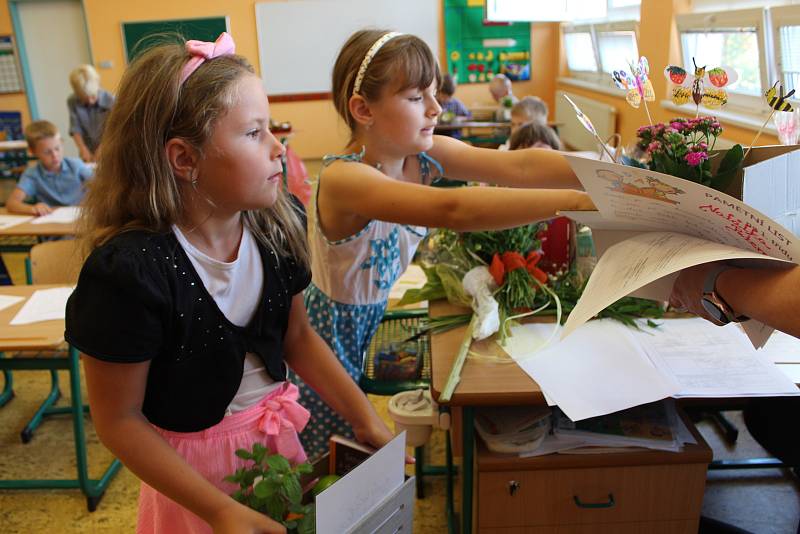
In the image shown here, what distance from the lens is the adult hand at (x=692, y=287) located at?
984mm

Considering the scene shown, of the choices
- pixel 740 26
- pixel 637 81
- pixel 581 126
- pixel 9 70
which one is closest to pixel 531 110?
pixel 740 26

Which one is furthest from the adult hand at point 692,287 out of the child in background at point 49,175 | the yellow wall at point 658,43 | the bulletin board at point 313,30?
the bulletin board at point 313,30

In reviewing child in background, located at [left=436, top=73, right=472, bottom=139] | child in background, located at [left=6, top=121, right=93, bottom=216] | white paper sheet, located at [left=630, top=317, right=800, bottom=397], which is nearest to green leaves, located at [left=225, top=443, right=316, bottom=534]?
white paper sheet, located at [left=630, top=317, right=800, bottom=397]

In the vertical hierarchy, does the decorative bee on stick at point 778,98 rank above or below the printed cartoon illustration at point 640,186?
above

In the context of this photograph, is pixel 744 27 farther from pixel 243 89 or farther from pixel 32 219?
pixel 32 219

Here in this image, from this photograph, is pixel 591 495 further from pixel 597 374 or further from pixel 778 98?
pixel 778 98

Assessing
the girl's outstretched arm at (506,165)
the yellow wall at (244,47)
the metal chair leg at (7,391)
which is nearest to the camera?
the girl's outstretched arm at (506,165)

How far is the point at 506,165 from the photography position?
1.67m

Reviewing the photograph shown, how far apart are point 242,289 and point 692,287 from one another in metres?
0.72

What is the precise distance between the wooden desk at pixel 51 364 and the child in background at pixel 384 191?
35.9 inches

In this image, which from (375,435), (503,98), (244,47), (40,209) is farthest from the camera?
(244,47)

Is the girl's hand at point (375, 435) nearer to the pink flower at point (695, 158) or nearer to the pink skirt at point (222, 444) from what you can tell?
the pink skirt at point (222, 444)

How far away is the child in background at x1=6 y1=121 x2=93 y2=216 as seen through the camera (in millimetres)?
4152

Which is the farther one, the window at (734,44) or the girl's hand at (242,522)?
the window at (734,44)
